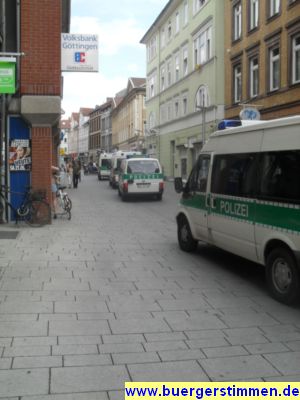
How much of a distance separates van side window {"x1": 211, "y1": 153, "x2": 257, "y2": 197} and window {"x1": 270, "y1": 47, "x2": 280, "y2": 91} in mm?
17512

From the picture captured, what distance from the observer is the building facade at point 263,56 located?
76.5 feet

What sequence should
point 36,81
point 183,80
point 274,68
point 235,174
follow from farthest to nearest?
point 183,80, point 274,68, point 36,81, point 235,174

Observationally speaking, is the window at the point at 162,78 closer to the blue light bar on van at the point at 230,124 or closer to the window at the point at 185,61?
the window at the point at 185,61

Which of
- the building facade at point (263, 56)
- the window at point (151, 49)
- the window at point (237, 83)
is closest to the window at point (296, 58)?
the building facade at point (263, 56)

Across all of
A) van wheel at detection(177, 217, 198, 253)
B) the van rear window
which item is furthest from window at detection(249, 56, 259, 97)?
van wheel at detection(177, 217, 198, 253)

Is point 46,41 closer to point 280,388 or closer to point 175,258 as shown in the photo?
point 175,258

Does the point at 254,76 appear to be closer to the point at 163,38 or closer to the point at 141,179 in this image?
the point at 141,179

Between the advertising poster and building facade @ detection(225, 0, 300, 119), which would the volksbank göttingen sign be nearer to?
the advertising poster

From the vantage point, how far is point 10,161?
13633 millimetres

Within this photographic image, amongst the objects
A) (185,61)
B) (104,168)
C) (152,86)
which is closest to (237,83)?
(185,61)

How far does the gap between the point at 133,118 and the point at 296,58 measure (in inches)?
1846

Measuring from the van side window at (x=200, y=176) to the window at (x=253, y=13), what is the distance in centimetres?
1967

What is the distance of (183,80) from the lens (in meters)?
40.6

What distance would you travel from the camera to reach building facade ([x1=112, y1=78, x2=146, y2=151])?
65.9m
